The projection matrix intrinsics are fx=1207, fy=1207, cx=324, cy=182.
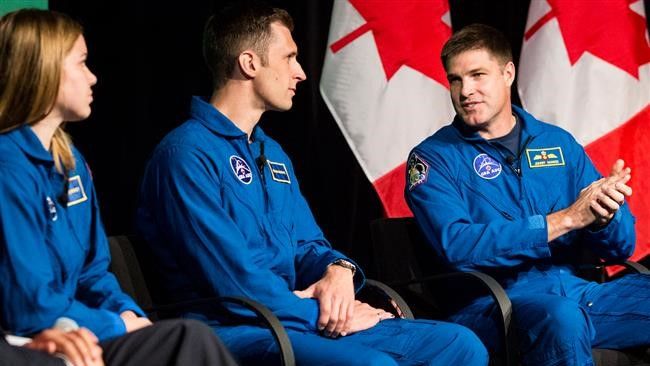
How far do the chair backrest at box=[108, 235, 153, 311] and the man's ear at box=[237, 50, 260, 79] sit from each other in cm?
63

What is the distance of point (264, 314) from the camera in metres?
3.12

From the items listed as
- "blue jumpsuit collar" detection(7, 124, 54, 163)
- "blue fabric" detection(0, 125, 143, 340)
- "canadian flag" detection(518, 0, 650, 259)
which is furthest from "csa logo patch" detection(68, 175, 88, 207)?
"canadian flag" detection(518, 0, 650, 259)

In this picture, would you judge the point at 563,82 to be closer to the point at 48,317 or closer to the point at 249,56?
the point at 249,56

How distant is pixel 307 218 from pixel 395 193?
1038mm

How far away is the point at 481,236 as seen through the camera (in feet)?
12.7

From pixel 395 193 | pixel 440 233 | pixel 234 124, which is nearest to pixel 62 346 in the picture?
pixel 234 124

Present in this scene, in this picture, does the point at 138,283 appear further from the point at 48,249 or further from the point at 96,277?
the point at 48,249

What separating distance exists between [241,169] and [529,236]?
3.26ft

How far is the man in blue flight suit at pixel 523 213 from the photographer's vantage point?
12.3 feet

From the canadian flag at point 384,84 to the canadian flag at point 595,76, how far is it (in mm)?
438

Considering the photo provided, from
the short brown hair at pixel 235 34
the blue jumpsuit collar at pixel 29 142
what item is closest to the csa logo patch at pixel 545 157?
the short brown hair at pixel 235 34

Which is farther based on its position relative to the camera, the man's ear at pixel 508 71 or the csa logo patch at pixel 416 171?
the man's ear at pixel 508 71

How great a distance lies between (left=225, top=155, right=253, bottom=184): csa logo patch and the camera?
350cm

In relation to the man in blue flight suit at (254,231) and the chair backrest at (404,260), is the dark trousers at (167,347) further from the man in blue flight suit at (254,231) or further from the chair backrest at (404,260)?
the chair backrest at (404,260)
